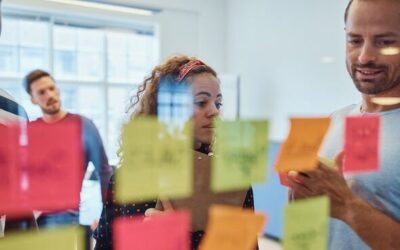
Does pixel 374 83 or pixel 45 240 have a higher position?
pixel 374 83

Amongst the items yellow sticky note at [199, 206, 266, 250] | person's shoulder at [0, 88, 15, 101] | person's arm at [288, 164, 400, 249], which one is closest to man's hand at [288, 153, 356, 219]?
person's arm at [288, 164, 400, 249]

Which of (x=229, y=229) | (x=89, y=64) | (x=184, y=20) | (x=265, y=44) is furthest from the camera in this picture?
(x=265, y=44)

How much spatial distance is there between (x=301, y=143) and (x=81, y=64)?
0.96 ft

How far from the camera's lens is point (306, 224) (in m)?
0.45

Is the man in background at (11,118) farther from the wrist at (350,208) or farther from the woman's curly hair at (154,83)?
the wrist at (350,208)

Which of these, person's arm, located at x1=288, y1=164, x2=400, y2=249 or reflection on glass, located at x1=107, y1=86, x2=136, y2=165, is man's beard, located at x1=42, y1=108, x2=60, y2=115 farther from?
person's arm, located at x1=288, y1=164, x2=400, y2=249

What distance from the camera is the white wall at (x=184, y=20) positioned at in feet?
2.03

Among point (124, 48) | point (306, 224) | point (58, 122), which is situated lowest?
point (306, 224)

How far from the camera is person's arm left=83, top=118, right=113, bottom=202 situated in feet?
1.03

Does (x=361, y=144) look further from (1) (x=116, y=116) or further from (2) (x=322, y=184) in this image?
(1) (x=116, y=116)

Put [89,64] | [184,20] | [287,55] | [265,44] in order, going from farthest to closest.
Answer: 1. [287,55]
2. [265,44]
3. [184,20]
4. [89,64]

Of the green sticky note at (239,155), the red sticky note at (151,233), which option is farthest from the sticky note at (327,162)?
the red sticky note at (151,233)

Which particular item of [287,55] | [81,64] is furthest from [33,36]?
[287,55]

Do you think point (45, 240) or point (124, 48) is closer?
point (45, 240)
